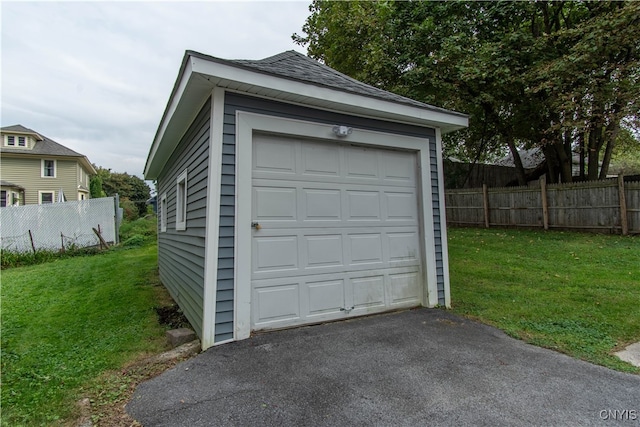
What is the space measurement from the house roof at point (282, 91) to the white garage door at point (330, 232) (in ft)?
1.47

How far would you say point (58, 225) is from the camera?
10750 mm

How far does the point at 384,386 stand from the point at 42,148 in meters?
23.2

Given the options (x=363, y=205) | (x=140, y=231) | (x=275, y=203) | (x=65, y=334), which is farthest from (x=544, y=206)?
(x=140, y=231)

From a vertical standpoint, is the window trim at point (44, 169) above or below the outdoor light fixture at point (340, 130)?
above

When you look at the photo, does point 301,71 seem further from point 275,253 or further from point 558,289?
point 558,289

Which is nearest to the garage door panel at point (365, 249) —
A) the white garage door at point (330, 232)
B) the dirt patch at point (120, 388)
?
the white garage door at point (330, 232)

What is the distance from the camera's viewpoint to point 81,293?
560cm

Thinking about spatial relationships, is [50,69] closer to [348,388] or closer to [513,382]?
[348,388]

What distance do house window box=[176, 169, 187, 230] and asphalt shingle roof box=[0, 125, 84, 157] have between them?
18475 millimetres

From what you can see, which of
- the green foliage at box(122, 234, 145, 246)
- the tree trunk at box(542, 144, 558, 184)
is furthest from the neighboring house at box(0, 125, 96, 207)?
the tree trunk at box(542, 144, 558, 184)

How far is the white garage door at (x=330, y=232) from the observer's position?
3.30 meters

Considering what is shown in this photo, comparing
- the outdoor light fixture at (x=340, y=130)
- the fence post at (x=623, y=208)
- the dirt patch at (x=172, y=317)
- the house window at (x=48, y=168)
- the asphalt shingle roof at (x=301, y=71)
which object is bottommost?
the dirt patch at (x=172, y=317)

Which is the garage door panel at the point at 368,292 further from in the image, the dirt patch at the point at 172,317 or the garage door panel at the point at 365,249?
the dirt patch at the point at 172,317

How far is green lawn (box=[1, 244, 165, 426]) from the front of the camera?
2210 mm
